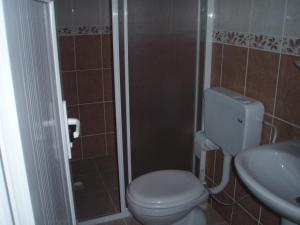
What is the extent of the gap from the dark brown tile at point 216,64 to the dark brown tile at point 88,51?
1.13m

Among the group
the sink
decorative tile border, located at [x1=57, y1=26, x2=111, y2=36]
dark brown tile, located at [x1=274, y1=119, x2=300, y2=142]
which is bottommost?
the sink

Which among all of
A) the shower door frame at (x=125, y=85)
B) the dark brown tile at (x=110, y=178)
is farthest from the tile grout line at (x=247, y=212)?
the dark brown tile at (x=110, y=178)

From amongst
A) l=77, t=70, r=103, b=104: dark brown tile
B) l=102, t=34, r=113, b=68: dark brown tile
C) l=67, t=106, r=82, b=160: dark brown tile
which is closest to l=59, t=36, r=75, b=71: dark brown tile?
l=77, t=70, r=103, b=104: dark brown tile

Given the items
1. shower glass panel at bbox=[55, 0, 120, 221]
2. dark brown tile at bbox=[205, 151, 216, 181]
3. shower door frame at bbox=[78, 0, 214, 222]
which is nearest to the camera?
shower door frame at bbox=[78, 0, 214, 222]

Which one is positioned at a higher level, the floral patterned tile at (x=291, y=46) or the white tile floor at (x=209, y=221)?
the floral patterned tile at (x=291, y=46)

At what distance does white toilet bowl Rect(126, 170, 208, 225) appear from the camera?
1568 mm

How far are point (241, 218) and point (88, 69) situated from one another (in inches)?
69.3

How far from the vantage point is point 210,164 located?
2.11 meters

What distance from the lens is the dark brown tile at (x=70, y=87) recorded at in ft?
8.28

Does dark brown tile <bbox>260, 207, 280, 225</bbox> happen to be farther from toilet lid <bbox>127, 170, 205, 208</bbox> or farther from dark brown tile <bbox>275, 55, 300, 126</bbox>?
dark brown tile <bbox>275, 55, 300, 126</bbox>

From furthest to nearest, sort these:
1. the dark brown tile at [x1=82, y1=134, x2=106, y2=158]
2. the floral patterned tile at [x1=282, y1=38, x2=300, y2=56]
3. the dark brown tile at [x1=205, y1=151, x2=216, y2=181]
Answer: the dark brown tile at [x1=82, y1=134, x2=106, y2=158] < the dark brown tile at [x1=205, y1=151, x2=216, y2=181] < the floral patterned tile at [x1=282, y1=38, x2=300, y2=56]

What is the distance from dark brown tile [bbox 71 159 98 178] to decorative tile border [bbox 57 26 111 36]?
1234mm

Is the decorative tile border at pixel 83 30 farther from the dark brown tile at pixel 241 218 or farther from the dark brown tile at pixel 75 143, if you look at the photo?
the dark brown tile at pixel 241 218

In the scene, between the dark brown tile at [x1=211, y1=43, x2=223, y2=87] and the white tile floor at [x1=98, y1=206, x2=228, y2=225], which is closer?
the dark brown tile at [x1=211, y1=43, x2=223, y2=87]
